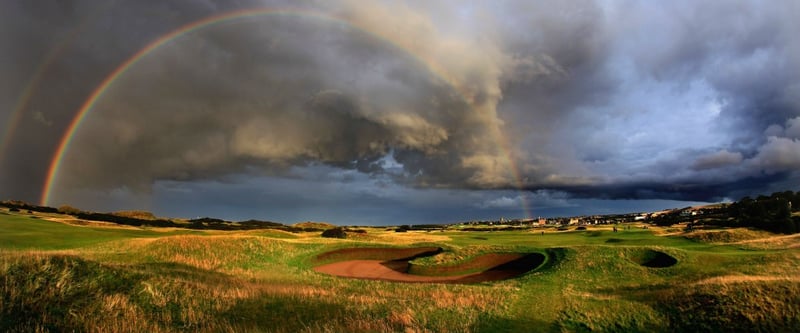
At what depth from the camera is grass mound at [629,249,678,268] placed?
28141 millimetres

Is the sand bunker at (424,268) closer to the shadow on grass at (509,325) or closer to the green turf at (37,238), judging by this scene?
the shadow on grass at (509,325)

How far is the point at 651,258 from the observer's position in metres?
29.7

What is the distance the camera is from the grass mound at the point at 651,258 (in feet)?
92.3

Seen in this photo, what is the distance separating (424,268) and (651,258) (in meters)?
17.6

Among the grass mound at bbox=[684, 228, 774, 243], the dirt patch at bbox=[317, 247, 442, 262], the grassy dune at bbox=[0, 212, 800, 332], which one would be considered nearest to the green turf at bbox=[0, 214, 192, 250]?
the grassy dune at bbox=[0, 212, 800, 332]

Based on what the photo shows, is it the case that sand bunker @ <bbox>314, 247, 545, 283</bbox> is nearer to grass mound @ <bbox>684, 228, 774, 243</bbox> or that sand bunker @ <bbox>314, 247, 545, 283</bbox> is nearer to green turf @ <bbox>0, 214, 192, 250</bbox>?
green turf @ <bbox>0, 214, 192, 250</bbox>

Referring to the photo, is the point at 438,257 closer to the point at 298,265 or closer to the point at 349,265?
the point at 349,265

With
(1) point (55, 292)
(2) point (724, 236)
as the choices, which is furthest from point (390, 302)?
(2) point (724, 236)

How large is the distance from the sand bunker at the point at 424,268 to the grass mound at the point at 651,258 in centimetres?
687

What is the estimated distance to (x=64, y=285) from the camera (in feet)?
38.5

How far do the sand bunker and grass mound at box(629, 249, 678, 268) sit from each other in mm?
6868

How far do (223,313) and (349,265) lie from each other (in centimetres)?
2720

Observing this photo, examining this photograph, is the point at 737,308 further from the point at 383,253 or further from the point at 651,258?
the point at 383,253

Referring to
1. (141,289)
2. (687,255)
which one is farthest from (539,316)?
(687,255)
